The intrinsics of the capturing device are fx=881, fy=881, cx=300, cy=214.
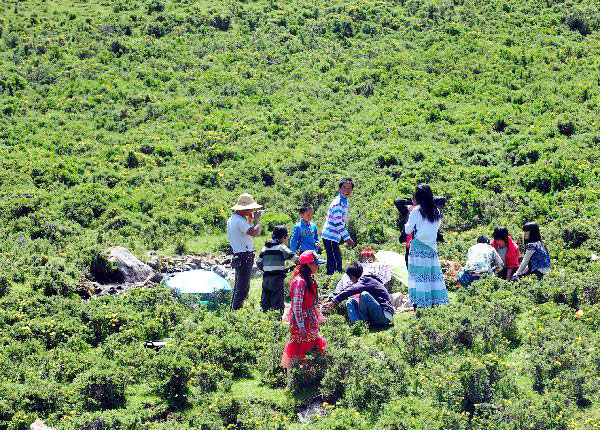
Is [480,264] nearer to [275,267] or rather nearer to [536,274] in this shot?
[536,274]

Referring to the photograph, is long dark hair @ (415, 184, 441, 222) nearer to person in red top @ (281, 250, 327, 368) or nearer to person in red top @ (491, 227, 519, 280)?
person in red top @ (281, 250, 327, 368)

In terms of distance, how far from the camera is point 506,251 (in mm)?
16266

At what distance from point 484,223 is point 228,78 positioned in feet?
44.0

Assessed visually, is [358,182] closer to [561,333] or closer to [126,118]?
[126,118]

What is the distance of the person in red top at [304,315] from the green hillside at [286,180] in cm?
30

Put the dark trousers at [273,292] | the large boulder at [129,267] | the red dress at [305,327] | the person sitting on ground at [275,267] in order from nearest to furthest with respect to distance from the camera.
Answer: the red dress at [305,327], the person sitting on ground at [275,267], the dark trousers at [273,292], the large boulder at [129,267]

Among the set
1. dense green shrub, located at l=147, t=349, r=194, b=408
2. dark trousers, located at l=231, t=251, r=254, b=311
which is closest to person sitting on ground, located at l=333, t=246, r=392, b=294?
dark trousers, located at l=231, t=251, r=254, b=311

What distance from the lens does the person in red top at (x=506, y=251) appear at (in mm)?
16203

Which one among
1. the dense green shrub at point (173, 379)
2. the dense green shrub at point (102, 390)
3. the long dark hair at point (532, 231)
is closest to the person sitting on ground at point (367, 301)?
the long dark hair at point (532, 231)

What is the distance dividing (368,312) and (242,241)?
2.49m

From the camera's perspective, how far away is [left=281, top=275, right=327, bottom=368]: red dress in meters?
12.1

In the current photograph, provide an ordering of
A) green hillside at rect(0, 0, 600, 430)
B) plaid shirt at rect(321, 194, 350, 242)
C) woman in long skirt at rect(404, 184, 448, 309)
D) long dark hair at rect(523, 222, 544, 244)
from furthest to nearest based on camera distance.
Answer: plaid shirt at rect(321, 194, 350, 242) < long dark hair at rect(523, 222, 544, 244) < woman in long skirt at rect(404, 184, 448, 309) < green hillside at rect(0, 0, 600, 430)

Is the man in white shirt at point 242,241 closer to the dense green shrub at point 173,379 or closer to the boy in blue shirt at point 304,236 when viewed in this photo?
the boy in blue shirt at point 304,236

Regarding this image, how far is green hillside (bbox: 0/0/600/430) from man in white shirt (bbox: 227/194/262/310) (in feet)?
1.49
